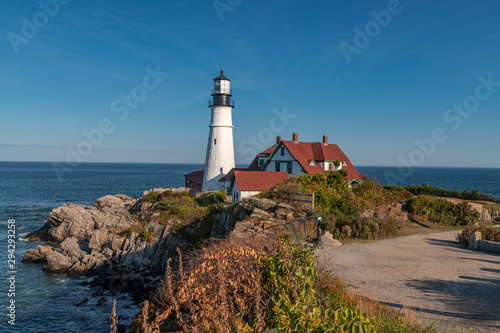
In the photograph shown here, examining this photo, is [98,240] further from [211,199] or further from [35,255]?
[211,199]

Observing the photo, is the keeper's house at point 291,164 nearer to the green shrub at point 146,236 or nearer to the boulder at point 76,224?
the green shrub at point 146,236

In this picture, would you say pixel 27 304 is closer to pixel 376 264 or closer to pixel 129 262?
pixel 129 262

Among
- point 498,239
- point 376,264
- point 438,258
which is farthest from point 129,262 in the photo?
point 498,239

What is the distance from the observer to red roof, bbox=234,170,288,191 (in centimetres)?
3180

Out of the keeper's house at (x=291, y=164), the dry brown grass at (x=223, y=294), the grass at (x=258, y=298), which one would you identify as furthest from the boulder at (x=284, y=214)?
the keeper's house at (x=291, y=164)

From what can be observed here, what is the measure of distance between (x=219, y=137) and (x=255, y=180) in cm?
1224

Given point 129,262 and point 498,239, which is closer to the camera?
point 498,239

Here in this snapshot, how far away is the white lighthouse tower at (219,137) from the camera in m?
42.5

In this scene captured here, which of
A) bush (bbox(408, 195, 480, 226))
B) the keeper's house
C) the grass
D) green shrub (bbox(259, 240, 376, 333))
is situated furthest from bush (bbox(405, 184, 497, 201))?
green shrub (bbox(259, 240, 376, 333))

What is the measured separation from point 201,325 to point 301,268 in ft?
6.17

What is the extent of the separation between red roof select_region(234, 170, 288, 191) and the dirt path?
17693mm

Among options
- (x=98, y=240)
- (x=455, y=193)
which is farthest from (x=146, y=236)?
(x=455, y=193)

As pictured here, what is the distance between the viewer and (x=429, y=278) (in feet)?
32.8

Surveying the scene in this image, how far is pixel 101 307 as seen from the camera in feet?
52.5
